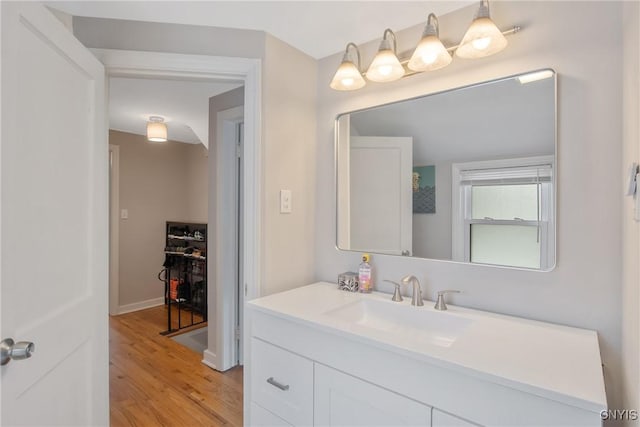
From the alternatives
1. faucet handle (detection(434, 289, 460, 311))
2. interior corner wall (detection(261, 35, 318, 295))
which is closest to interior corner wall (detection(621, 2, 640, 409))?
faucet handle (detection(434, 289, 460, 311))

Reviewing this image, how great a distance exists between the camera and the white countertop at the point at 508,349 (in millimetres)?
773

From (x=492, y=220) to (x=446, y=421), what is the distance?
29.8 inches

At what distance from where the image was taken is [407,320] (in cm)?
138

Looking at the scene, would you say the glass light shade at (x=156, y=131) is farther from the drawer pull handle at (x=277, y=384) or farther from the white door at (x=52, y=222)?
the drawer pull handle at (x=277, y=384)

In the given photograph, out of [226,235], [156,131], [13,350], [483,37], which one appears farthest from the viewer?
[156,131]

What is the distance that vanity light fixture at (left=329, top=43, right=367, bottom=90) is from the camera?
5.05 ft

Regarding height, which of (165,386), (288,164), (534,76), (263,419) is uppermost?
(534,76)

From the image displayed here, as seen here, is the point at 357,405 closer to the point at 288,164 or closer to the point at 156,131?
the point at 288,164

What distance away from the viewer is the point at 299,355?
1230 millimetres

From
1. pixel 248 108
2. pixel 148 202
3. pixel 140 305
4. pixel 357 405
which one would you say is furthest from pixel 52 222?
pixel 140 305

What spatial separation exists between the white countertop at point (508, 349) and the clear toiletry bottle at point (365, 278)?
0.20 metres

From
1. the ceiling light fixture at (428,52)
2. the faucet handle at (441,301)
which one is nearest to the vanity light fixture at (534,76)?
the ceiling light fixture at (428,52)

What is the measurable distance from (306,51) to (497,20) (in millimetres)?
924

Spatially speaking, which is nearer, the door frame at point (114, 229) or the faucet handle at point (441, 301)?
the faucet handle at point (441, 301)
